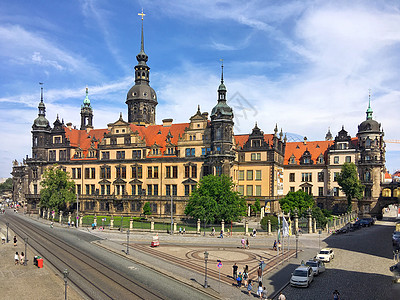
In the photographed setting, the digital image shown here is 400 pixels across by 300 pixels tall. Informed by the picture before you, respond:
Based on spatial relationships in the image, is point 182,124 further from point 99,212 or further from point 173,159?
point 99,212

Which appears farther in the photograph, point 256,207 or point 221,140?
point 256,207

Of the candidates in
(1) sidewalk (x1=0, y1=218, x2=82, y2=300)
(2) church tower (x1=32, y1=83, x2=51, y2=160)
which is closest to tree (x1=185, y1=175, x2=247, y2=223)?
(1) sidewalk (x1=0, y1=218, x2=82, y2=300)

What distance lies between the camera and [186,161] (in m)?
78.2

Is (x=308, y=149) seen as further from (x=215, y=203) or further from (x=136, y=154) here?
(x=136, y=154)

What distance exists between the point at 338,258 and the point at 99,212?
5909 cm

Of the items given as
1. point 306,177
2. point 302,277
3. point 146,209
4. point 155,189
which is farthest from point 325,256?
point 306,177

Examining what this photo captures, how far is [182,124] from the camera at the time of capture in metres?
85.1

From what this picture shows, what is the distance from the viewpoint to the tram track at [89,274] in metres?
28.0

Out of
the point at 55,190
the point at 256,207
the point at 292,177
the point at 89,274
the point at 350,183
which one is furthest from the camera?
the point at 292,177

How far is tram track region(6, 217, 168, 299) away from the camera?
92.0 feet

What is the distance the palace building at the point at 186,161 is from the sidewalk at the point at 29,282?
41.1 meters

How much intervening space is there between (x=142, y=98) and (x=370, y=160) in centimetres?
6010

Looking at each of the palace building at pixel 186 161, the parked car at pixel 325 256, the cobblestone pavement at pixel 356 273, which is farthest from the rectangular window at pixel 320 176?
the parked car at pixel 325 256

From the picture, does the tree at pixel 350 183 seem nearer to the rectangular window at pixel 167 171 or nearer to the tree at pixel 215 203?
the tree at pixel 215 203
